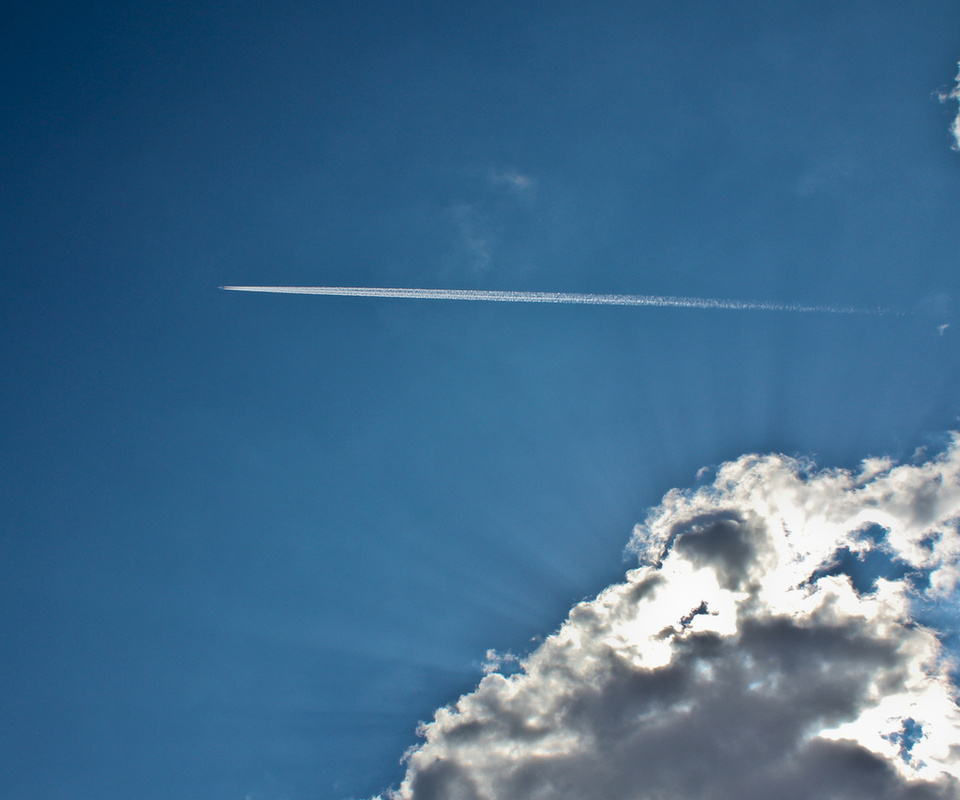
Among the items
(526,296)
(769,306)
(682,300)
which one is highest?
(526,296)

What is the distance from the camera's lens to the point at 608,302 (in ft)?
220

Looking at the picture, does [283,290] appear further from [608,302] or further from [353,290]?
[608,302]

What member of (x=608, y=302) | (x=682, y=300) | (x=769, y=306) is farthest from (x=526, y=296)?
(x=769, y=306)

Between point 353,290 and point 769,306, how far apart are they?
5345 cm

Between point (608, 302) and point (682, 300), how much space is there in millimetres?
9128

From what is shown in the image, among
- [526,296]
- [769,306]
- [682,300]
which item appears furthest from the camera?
[526,296]

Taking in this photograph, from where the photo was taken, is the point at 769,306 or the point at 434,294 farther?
the point at 434,294

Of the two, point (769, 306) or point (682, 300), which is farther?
point (682, 300)

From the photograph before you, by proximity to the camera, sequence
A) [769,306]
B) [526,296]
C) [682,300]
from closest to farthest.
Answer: [769,306], [682,300], [526,296]

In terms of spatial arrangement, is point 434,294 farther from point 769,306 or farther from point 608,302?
point 769,306

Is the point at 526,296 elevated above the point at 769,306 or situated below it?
above

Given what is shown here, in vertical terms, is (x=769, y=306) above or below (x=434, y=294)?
below

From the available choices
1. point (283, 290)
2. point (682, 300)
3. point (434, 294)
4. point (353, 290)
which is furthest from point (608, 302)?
point (283, 290)

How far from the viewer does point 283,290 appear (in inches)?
2790
